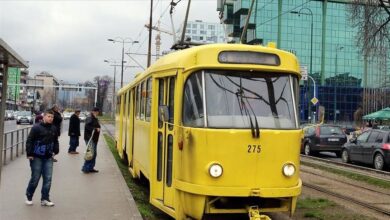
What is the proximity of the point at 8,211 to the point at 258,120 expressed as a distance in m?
4.32

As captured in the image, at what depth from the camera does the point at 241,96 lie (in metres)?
7.44

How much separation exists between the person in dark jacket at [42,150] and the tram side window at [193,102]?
8.97ft

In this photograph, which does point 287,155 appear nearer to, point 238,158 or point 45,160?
point 238,158

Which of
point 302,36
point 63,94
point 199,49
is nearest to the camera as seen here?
point 199,49

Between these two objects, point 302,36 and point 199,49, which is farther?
point 302,36

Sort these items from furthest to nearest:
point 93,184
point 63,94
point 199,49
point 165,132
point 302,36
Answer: point 63,94 → point 302,36 → point 93,184 → point 165,132 → point 199,49

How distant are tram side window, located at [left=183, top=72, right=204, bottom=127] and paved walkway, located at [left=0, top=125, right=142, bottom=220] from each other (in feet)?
6.25

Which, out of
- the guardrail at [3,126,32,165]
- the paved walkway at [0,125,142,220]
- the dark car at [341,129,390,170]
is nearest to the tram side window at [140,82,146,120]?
the paved walkway at [0,125,142,220]

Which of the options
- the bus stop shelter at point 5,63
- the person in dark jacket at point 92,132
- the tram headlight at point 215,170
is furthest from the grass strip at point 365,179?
the bus stop shelter at point 5,63

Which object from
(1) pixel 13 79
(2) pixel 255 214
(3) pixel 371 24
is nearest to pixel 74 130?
(2) pixel 255 214

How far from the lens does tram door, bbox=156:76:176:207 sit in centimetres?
808

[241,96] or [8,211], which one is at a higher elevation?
[241,96]

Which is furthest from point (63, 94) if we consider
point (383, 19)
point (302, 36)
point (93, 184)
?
point (93, 184)

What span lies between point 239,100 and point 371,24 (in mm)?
18355
